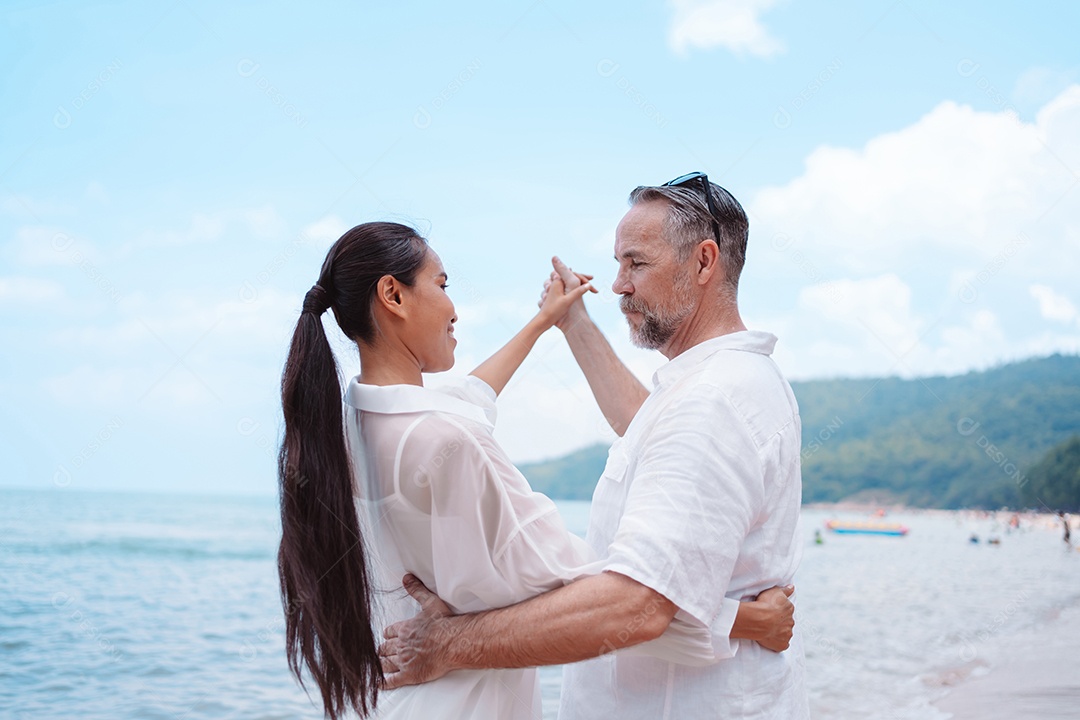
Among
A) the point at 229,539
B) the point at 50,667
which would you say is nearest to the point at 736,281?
the point at 50,667

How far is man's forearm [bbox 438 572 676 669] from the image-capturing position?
67.7 inches

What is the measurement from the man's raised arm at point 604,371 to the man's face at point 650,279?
2.00 feet

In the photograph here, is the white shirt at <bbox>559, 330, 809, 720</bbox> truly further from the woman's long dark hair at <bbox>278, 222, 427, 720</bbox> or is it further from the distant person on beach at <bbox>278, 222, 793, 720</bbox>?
the woman's long dark hair at <bbox>278, 222, 427, 720</bbox>

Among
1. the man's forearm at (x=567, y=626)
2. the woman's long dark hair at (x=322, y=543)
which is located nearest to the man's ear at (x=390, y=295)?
the woman's long dark hair at (x=322, y=543)

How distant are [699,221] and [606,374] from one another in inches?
34.8

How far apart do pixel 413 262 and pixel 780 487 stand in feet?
3.21

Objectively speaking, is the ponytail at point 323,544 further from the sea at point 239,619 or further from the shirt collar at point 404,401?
the sea at point 239,619

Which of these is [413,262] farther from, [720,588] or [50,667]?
[50,667]

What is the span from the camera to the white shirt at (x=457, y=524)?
1.83 m

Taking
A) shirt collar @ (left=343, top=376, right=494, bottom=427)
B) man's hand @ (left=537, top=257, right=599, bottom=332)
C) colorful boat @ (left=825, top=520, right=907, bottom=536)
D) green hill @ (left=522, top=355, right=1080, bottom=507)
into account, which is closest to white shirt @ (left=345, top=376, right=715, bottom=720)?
shirt collar @ (left=343, top=376, right=494, bottom=427)

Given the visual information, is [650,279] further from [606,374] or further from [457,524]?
[457,524]

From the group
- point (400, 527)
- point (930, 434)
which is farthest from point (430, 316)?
point (930, 434)

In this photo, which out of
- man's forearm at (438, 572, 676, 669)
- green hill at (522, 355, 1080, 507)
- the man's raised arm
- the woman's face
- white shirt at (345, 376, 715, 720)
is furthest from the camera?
green hill at (522, 355, 1080, 507)

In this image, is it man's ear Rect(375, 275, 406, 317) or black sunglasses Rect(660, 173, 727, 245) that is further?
black sunglasses Rect(660, 173, 727, 245)
